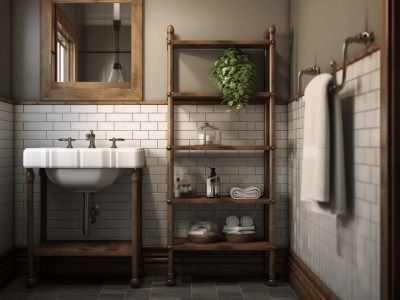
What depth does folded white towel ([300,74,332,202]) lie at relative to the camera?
87.1 inches

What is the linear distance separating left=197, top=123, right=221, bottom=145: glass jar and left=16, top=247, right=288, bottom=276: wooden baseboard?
90 centimetres

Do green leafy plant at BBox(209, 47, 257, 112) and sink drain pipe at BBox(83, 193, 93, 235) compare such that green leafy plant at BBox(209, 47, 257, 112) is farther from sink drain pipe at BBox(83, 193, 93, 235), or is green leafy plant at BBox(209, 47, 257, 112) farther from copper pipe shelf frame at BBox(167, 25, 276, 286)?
sink drain pipe at BBox(83, 193, 93, 235)

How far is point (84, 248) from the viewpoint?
337 centimetres

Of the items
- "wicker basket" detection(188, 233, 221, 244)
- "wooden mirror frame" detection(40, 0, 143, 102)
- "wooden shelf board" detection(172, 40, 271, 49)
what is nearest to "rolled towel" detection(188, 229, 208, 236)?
"wicker basket" detection(188, 233, 221, 244)

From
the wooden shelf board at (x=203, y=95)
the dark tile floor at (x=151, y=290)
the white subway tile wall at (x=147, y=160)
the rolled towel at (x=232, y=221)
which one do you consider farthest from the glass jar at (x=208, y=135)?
the dark tile floor at (x=151, y=290)

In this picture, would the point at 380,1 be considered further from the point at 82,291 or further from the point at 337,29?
the point at 82,291

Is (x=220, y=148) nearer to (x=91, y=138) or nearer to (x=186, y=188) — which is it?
(x=186, y=188)

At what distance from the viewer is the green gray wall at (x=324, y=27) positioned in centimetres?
216

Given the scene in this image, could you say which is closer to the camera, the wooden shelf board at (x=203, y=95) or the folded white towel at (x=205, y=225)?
the wooden shelf board at (x=203, y=95)

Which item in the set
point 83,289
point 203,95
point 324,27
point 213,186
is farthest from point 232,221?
point 324,27

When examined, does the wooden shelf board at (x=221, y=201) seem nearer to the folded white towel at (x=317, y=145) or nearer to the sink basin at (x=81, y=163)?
the sink basin at (x=81, y=163)

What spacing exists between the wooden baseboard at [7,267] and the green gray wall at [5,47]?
4.06 feet

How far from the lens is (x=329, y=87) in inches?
90.6
